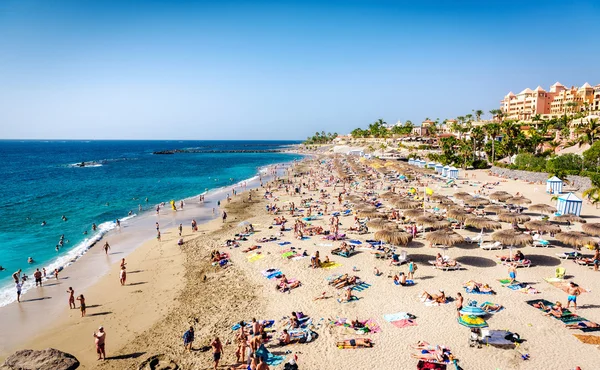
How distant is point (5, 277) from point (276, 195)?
2483 cm

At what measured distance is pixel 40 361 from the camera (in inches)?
357

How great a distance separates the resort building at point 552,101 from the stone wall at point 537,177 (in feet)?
102

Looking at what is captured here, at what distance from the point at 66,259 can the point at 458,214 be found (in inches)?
884

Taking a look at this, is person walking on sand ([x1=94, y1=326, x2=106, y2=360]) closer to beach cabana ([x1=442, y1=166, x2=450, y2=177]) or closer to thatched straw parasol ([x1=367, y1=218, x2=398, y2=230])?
thatched straw parasol ([x1=367, y1=218, x2=398, y2=230])

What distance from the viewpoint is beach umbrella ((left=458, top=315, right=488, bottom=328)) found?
1025 cm

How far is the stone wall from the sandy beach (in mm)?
17898

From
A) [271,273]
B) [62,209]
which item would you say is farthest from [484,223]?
[62,209]

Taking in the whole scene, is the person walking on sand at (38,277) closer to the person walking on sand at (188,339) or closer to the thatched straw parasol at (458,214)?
the person walking on sand at (188,339)

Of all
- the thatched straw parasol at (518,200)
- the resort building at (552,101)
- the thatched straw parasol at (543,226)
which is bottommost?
the thatched straw parasol at (543,226)

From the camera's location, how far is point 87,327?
1195 cm

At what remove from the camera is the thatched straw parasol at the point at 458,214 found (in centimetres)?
1875

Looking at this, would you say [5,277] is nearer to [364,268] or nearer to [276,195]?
[364,268]

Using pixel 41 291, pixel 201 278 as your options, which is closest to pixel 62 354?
pixel 201 278

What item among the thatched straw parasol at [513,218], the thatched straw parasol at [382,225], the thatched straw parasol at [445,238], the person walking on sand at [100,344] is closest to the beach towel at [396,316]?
the thatched straw parasol at [445,238]
